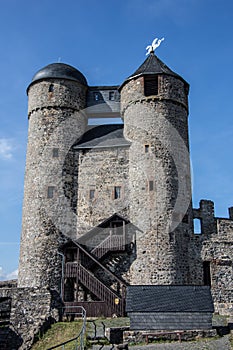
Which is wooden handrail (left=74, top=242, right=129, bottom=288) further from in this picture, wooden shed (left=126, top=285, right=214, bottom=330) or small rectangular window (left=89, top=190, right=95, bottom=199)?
wooden shed (left=126, top=285, right=214, bottom=330)

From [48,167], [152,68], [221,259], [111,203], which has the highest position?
[152,68]

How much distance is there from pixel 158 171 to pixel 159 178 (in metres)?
0.40

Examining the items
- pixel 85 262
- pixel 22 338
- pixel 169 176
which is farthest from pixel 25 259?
pixel 169 176

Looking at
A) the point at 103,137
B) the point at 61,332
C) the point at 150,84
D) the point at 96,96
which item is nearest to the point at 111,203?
the point at 103,137

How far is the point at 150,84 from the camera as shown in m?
25.5

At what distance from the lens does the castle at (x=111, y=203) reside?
2214 centimetres

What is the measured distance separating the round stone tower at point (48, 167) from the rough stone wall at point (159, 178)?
329 centimetres

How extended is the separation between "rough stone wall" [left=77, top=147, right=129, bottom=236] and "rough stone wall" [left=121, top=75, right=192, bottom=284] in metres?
0.67

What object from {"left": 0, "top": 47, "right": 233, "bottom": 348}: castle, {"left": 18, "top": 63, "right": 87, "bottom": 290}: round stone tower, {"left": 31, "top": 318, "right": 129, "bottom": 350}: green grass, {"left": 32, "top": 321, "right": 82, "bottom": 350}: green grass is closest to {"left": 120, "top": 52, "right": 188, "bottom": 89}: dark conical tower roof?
{"left": 0, "top": 47, "right": 233, "bottom": 348}: castle

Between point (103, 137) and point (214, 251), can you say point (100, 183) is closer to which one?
point (103, 137)

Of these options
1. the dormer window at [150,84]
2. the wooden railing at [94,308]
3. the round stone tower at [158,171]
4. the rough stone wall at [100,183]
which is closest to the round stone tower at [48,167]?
the rough stone wall at [100,183]

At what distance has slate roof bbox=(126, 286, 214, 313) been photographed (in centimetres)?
1539

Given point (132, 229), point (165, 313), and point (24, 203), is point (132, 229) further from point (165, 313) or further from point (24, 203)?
point (165, 313)

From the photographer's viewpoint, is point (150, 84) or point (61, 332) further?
point (150, 84)
